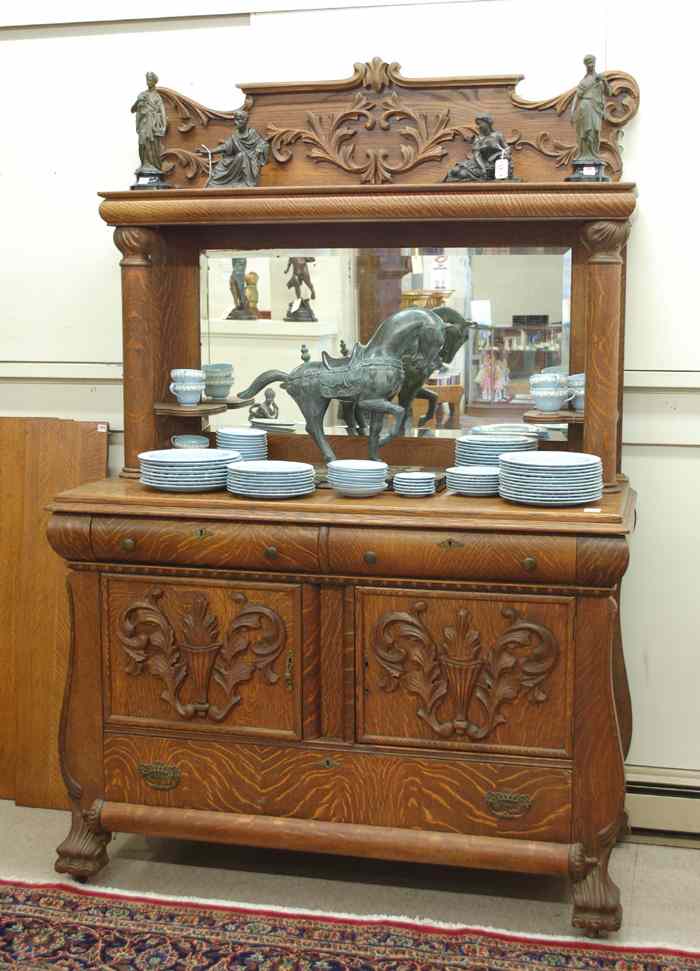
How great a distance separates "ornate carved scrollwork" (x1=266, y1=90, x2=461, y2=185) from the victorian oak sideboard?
1013mm

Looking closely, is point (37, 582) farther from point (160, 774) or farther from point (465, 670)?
point (465, 670)

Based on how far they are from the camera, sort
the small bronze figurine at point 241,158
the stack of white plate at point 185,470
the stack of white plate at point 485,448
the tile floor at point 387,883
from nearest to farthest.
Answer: the tile floor at point 387,883 < the stack of white plate at point 185,470 < the stack of white plate at point 485,448 < the small bronze figurine at point 241,158

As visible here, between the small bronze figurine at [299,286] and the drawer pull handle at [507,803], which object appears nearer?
the drawer pull handle at [507,803]

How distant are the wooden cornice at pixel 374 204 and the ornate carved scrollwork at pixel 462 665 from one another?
1.07 meters

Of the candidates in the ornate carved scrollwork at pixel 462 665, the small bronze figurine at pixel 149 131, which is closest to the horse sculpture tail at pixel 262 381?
the small bronze figurine at pixel 149 131

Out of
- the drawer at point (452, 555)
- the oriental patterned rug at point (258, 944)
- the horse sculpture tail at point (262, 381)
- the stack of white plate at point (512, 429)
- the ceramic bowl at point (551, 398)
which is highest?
the horse sculpture tail at point (262, 381)

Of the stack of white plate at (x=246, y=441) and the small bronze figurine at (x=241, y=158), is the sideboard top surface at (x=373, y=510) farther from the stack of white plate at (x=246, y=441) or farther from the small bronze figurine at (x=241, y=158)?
the small bronze figurine at (x=241, y=158)

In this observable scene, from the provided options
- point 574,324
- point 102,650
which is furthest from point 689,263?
point 102,650

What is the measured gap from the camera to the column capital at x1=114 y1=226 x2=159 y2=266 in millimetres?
3562

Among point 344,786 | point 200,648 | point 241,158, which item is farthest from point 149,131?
point 344,786

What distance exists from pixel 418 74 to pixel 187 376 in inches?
44.7

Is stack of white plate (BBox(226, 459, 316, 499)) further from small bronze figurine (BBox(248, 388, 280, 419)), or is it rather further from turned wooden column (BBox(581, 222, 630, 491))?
turned wooden column (BBox(581, 222, 630, 491))

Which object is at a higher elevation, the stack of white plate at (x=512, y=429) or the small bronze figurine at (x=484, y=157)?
the small bronze figurine at (x=484, y=157)

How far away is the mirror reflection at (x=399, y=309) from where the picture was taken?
360 cm
